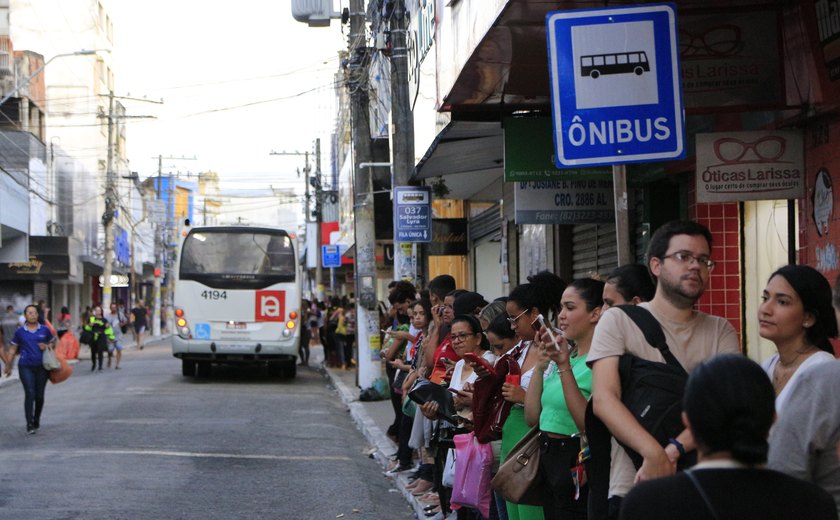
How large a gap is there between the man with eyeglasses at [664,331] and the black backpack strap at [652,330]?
0.06 feet

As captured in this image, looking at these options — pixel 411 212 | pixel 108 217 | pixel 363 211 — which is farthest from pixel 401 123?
pixel 108 217

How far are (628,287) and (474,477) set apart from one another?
92.1 inches

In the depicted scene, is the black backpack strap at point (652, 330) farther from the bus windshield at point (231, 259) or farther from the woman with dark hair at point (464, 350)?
the bus windshield at point (231, 259)

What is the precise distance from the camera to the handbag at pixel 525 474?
605 centimetres

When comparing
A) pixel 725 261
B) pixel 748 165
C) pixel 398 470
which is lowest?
pixel 398 470

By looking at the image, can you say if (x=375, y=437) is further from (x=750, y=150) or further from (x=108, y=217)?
(x=108, y=217)

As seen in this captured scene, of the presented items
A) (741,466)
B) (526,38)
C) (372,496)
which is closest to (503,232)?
(372,496)

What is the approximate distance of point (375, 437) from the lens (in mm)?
14906

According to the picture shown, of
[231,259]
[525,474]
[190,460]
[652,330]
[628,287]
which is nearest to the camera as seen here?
[652,330]

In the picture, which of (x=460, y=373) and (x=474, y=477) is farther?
(x=460, y=373)

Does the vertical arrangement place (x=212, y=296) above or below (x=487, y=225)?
below

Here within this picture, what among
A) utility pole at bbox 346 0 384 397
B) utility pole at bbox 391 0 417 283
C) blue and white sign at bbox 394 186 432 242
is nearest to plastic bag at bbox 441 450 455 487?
blue and white sign at bbox 394 186 432 242

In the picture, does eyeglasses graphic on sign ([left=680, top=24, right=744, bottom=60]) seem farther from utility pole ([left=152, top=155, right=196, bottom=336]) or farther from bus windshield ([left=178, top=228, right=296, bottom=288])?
utility pole ([left=152, top=155, right=196, bottom=336])

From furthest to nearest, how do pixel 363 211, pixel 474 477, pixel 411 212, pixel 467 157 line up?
→ pixel 363 211 → pixel 411 212 → pixel 467 157 → pixel 474 477
